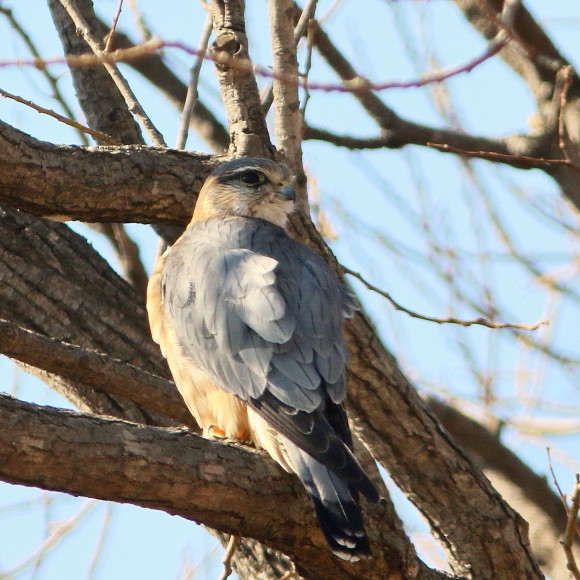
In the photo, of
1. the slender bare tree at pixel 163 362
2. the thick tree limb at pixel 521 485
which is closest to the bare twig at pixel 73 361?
the slender bare tree at pixel 163 362

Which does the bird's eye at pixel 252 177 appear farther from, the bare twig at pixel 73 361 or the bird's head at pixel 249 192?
the bare twig at pixel 73 361

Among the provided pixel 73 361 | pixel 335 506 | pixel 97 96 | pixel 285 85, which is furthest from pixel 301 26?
pixel 335 506

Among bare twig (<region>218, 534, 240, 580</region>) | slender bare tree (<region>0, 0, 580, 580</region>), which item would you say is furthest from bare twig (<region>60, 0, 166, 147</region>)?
bare twig (<region>218, 534, 240, 580</region>)

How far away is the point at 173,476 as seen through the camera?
3217mm

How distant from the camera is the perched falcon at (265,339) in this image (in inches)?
135

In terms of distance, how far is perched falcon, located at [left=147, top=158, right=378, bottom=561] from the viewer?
11.3ft

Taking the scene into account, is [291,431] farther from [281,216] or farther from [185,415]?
[281,216]

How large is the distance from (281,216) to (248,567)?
5.45 feet

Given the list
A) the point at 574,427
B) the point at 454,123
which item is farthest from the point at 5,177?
the point at 574,427

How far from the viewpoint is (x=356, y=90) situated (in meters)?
2.74

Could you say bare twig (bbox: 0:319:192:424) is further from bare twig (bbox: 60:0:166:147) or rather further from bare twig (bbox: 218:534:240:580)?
bare twig (bbox: 60:0:166:147)

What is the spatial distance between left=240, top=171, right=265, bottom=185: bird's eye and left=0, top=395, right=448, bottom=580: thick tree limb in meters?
1.72

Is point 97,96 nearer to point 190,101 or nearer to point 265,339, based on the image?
point 190,101

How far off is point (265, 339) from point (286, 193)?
1.19 metres
